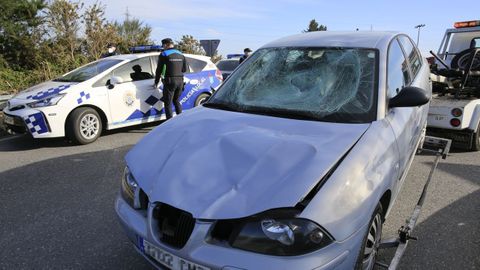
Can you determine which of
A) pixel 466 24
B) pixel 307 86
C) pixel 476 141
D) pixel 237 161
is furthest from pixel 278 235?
pixel 466 24

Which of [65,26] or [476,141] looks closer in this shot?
[476,141]

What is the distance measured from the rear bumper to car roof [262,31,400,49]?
2.81 metres

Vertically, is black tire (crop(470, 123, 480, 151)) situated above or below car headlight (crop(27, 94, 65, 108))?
below

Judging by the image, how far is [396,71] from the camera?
3484mm

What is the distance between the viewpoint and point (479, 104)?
607cm

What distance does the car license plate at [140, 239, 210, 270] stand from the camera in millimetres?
2074

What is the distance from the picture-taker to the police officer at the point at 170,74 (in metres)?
7.66

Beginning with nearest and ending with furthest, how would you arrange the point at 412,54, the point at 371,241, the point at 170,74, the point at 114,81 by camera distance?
the point at 371,241 → the point at 412,54 → the point at 114,81 → the point at 170,74

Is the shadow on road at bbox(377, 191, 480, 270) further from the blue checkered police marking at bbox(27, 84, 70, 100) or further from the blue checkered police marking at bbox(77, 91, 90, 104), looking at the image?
the blue checkered police marking at bbox(27, 84, 70, 100)

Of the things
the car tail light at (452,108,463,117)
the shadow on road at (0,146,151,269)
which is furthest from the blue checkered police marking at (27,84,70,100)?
the car tail light at (452,108,463,117)

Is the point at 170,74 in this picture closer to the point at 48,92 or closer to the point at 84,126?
the point at 84,126

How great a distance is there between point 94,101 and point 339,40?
4.93m

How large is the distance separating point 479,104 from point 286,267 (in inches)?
216

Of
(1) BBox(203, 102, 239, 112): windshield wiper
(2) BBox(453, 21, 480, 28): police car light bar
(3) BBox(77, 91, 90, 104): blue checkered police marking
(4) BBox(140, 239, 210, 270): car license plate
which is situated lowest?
(4) BBox(140, 239, 210, 270): car license plate
